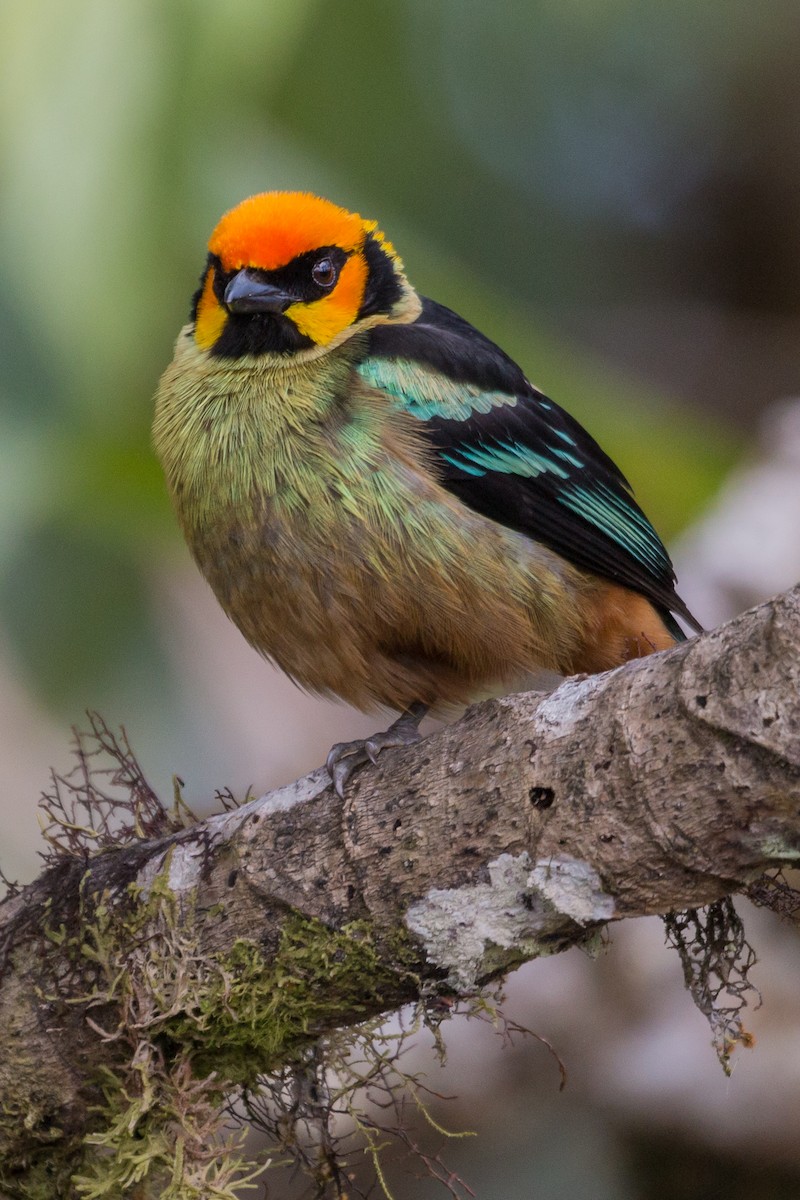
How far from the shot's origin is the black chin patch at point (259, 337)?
3465 mm

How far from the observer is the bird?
3092mm

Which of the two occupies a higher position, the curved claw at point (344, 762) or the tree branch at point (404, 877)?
the curved claw at point (344, 762)

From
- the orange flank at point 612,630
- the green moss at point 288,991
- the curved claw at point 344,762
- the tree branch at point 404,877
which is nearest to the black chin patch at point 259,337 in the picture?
the orange flank at point 612,630

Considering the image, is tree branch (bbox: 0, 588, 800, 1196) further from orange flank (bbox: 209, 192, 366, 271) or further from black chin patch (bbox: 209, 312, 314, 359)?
orange flank (bbox: 209, 192, 366, 271)

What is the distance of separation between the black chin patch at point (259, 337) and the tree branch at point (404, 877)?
1.23 m

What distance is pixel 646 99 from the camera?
7270mm

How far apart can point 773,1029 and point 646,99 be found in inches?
198

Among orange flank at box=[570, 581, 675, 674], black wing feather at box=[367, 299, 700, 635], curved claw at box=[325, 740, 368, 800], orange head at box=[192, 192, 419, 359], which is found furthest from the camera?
orange head at box=[192, 192, 419, 359]

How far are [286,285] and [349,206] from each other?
2.18 m

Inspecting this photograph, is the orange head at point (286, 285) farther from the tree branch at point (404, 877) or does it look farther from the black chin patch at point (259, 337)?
→ the tree branch at point (404, 877)

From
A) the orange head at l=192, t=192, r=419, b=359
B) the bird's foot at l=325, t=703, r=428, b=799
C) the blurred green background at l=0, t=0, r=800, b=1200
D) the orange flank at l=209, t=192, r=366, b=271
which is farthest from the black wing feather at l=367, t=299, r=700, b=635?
the blurred green background at l=0, t=0, r=800, b=1200

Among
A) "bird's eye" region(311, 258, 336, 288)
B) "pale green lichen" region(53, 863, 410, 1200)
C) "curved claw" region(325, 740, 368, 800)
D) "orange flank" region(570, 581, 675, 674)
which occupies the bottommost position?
"pale green lichen" region(53, 863, 410, 1200)

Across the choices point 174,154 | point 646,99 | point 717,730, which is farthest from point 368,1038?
point 646,99

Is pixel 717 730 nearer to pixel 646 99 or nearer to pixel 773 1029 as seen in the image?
pixel 773 1029
